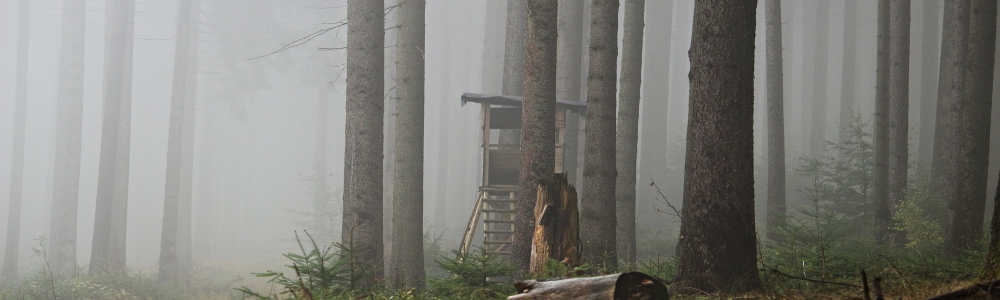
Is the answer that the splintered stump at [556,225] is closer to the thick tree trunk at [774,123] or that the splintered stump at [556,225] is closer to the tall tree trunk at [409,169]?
the tall tree trunk at [409,169]

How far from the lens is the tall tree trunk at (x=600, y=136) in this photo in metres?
10.5

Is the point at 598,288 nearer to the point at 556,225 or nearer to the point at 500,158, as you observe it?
the point at 556,225

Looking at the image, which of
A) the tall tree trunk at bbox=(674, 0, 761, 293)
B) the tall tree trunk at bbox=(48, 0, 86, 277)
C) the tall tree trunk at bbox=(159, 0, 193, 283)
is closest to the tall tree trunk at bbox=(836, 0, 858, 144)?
the tall tree trunk at bbox=(159, 0, 193, 283)


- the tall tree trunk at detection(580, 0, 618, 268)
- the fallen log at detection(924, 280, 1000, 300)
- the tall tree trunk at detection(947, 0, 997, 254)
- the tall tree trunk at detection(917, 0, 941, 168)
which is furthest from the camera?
the tall tree trunk at detection(917, 0, 941, 168)

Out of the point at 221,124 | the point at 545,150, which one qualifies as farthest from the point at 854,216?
the point at 221,124

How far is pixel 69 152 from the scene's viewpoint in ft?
75.0

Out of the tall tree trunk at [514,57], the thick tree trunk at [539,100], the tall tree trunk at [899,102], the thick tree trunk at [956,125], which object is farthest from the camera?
the tall tree trunk at [514,57]

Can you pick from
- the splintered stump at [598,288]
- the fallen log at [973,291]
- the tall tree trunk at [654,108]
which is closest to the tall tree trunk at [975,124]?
the splintered stump at [598,288]

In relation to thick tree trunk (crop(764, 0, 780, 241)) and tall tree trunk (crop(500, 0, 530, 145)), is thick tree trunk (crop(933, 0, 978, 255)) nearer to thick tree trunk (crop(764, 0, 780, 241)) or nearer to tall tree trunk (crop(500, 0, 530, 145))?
thick tree trunk (crop(764, 0, 780, 241))

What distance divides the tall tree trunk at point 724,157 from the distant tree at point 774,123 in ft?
31.3

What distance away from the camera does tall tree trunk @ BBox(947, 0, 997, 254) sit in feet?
36.8

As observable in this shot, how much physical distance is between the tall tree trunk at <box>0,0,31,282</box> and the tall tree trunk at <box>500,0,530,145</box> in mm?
15790

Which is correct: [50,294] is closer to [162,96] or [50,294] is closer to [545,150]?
[545,150]

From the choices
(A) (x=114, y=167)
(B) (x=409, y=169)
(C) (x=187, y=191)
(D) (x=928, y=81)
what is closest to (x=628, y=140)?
(B) (x=409, y=169)
